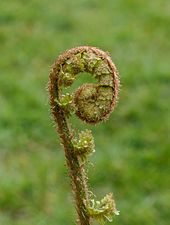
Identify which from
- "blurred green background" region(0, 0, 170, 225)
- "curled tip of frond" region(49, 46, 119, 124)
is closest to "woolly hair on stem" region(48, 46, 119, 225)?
"curled tip of frond" region(49, 46, 119, 124)

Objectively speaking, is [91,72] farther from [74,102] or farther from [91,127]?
[91,127]

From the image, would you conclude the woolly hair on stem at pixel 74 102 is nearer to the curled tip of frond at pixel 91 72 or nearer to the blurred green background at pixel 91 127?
the curled tip of frond at pixel 91 72

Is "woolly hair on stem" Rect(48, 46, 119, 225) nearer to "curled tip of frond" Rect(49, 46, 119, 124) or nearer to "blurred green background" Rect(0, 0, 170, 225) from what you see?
"curled tip of frond" Rect(49, 46, 119, 124)

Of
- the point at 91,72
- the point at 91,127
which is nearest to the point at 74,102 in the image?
the point at 91,72

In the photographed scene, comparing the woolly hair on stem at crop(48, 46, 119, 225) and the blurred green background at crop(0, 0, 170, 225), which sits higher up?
the blurred green background at crop(0, 0, 170, 225)

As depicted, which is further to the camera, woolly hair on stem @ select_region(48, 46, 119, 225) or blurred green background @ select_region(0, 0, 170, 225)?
blurred green background @ select_region(0, 0, 170, 225)

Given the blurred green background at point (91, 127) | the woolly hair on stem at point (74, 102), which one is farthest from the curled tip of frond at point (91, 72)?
the blurred green background at point (91, 127)
